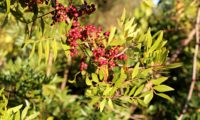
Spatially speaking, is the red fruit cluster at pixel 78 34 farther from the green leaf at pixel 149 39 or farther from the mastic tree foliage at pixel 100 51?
the green leaf at pixel 149 39

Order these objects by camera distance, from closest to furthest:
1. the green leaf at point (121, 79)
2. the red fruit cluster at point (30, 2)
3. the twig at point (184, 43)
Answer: the green leaf at point (121, 79) < the red fruit cluster at point (30, 2) < the twig at point (184, 43)

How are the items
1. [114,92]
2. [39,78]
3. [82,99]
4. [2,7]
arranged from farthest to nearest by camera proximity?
[82,99]
[39,78]
[2,7]
[114,92]

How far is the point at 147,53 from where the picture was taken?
1.04 m

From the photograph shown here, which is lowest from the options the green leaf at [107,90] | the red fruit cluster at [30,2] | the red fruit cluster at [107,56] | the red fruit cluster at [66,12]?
the green leaf at [107,90]

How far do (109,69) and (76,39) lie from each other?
0.12m

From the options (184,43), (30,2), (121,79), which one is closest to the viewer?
(121,79)

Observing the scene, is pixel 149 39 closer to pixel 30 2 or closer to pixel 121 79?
pixel 121 79

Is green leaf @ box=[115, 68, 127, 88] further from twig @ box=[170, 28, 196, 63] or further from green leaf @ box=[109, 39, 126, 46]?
twig @ box=[170, 28, 196, 63]

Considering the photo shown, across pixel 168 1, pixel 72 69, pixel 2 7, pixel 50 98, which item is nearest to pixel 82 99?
pixel 50 98

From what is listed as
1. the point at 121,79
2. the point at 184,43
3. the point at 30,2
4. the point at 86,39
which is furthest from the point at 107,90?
the point at 184,43

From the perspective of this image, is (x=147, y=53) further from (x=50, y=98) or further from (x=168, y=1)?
(x=168, y=1)

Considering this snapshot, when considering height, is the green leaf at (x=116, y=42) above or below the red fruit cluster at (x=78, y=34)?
below

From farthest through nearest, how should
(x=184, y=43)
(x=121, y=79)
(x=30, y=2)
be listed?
(x=184, y=43) < (x=30, y=2) < (x=121, y=79)

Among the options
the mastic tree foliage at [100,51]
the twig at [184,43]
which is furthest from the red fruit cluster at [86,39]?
the twig at [184,43]
